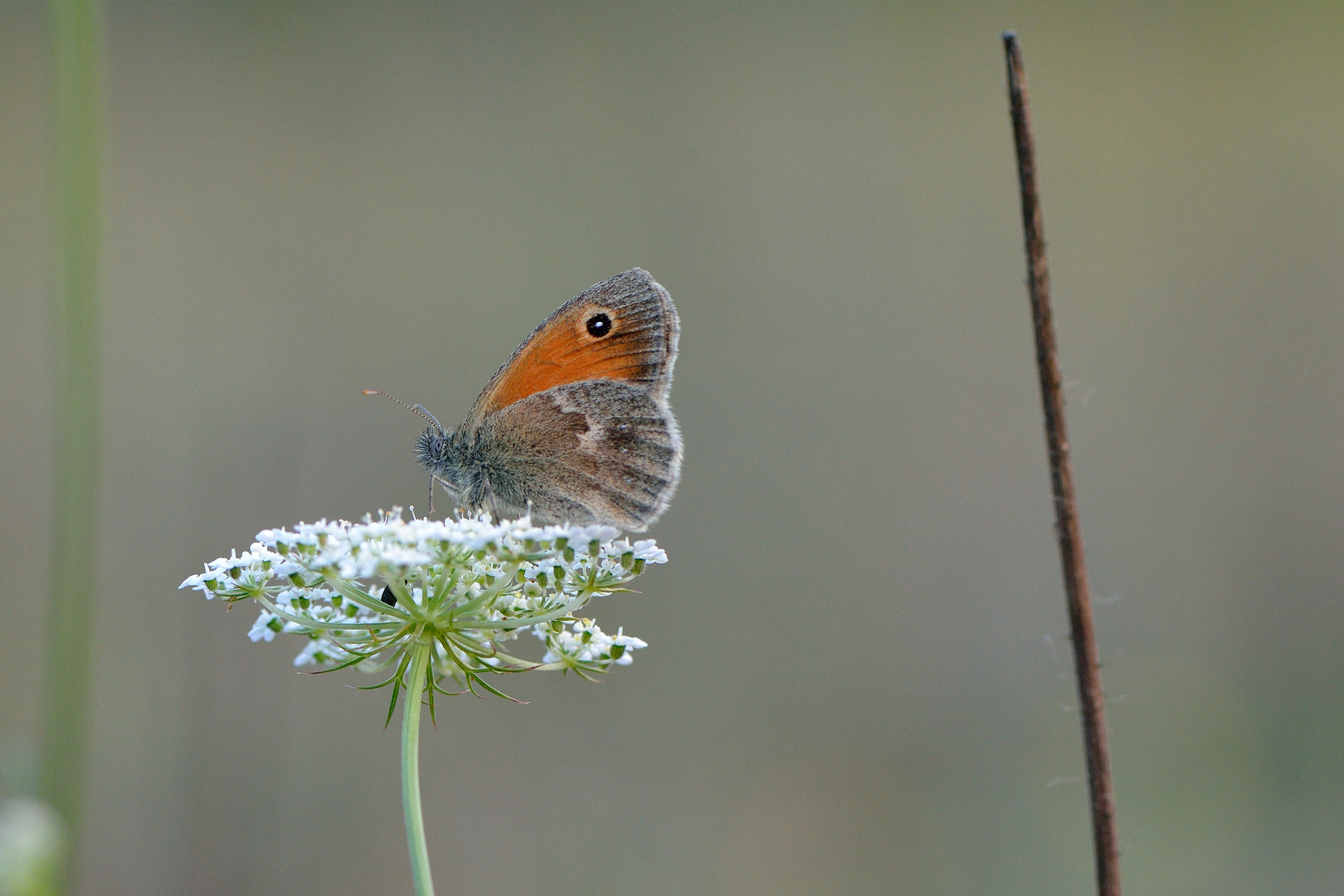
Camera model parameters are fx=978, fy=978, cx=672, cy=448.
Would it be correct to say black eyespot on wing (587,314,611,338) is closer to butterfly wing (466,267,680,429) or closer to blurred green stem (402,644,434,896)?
butterfly wing (466,267,680,429)

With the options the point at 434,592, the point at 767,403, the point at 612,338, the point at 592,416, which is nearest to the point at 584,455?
the point at 592,416

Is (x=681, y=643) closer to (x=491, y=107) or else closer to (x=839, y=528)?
(x=839, y=528)

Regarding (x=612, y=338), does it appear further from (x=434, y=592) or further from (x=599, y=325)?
(x=434, y=592)

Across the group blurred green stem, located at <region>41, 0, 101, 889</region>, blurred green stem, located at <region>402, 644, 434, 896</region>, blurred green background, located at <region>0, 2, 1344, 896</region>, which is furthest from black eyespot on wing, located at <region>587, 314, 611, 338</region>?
blurred green background, located at <region>0, 2, 1344, 896</region>

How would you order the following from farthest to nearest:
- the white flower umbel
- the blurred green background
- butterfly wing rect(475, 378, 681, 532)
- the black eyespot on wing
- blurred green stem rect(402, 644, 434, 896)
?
1. the blurred green background
2. the black eyespot on wing
3. butterfly wing rect(475, 378, 681, 532)
4. the white flower umbel
5. blurred green stem rect(402, 644, 434, 896)

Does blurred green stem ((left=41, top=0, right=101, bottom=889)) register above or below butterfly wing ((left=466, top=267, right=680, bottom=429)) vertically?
below

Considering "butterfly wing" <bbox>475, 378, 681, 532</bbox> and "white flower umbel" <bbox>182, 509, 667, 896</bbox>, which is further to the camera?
"butterfly wing" <bbox>475, 378, 681, 532</bbox>
